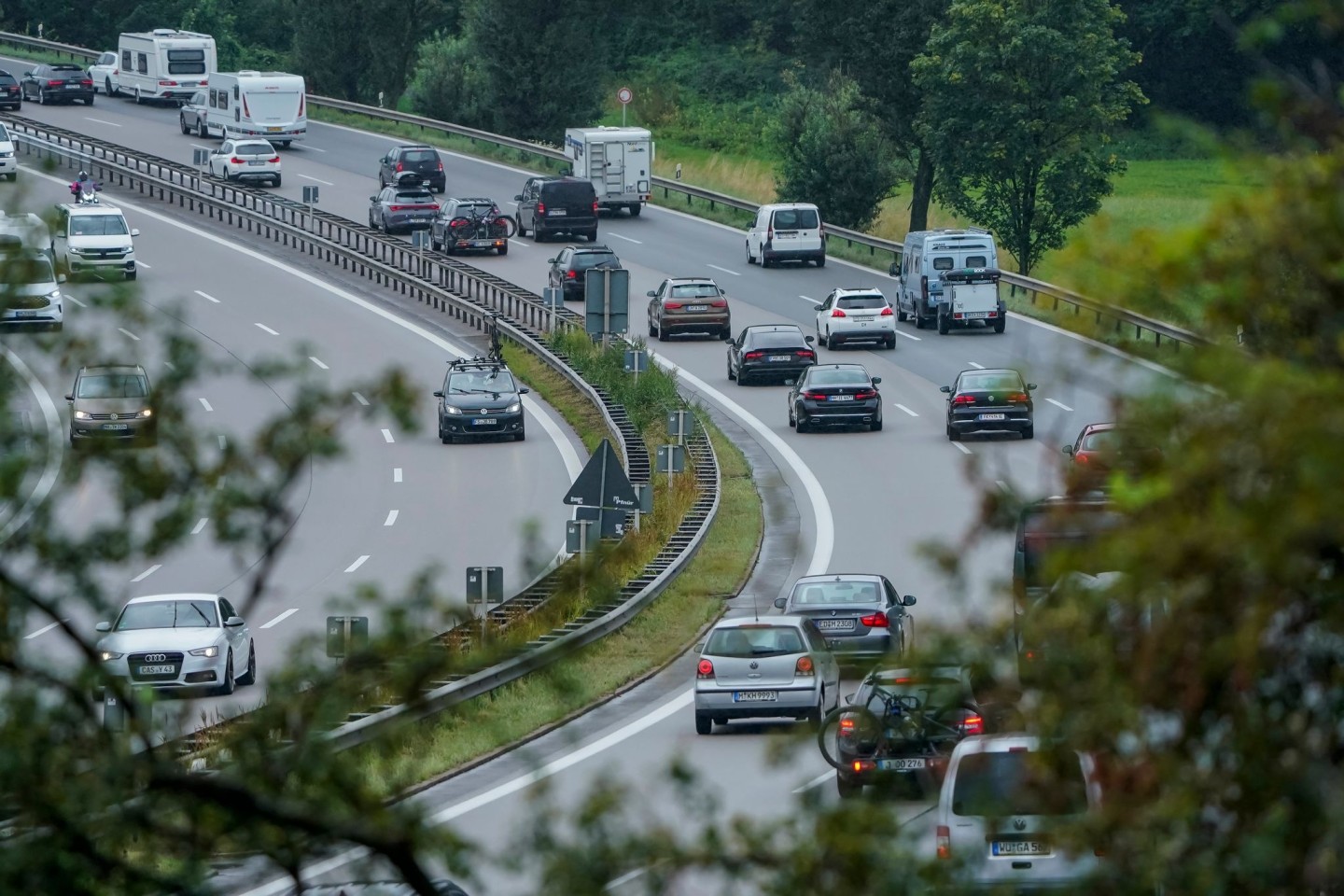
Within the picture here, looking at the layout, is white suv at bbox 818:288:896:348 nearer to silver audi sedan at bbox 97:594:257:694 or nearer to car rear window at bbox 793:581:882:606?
car rear window at bbox 793:581:882:606

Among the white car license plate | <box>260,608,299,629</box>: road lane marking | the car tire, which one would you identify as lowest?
<box>260,608,299,629</box>: road lane marking

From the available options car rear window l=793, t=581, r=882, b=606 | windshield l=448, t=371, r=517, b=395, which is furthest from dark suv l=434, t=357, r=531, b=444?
car rear window l=793, t=581, r=882, b=606

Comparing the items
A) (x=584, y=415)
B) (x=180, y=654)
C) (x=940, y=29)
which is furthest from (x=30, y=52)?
→ (x=180, y=654)

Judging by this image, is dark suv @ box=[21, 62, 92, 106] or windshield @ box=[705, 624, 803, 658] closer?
windshield @ box=[705, 624, 803, 658]

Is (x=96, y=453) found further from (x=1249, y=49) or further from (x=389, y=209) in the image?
(x=389, y=209)

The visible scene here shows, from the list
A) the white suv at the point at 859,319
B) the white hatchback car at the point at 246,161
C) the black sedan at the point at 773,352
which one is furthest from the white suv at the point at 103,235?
the white suv at the point at 859,319

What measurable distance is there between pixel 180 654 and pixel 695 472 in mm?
14218

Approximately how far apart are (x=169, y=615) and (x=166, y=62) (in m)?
63.0

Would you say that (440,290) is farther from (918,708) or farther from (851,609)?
(918,708)

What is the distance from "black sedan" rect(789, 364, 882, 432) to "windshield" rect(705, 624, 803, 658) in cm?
1933

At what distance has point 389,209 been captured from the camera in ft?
206

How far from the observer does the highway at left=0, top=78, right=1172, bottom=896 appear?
8820 millimetres

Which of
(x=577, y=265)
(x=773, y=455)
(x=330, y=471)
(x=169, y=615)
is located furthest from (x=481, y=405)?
(x=169, y=615)

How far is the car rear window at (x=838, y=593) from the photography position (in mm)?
24828
